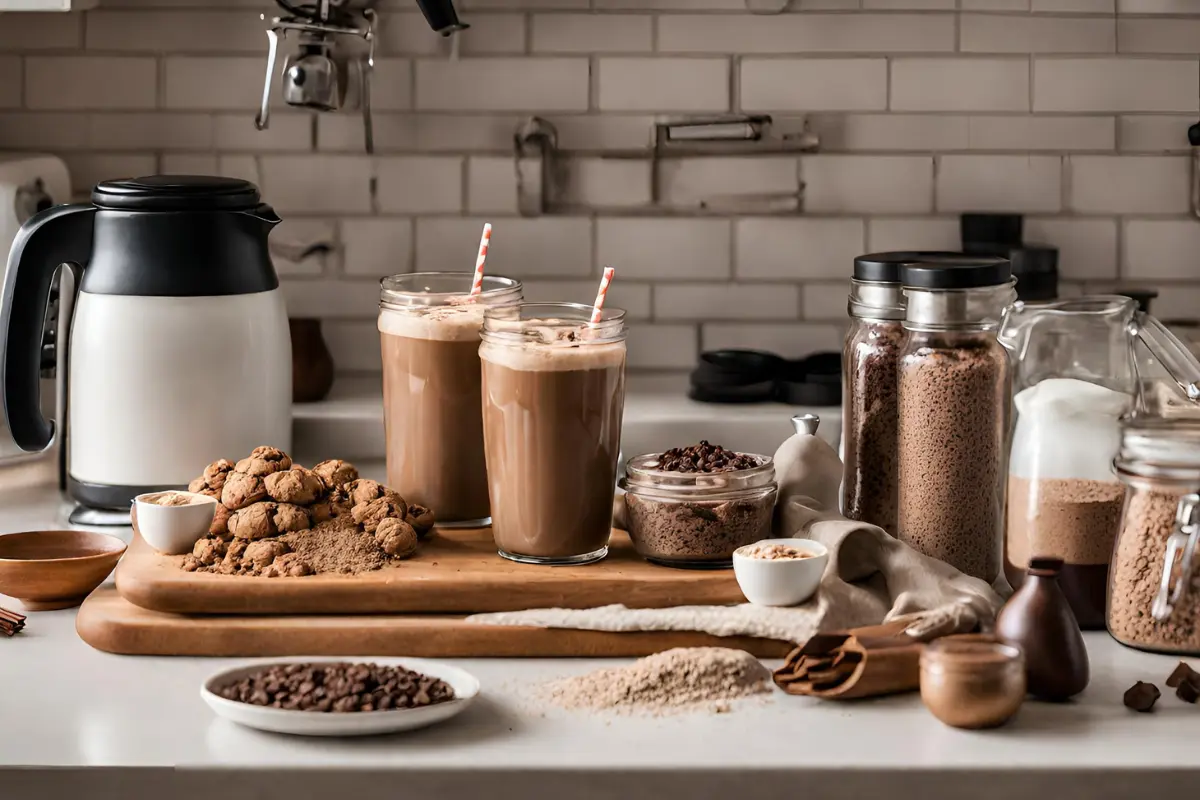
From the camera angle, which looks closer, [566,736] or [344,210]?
[566,736]

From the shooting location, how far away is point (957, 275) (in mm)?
1278

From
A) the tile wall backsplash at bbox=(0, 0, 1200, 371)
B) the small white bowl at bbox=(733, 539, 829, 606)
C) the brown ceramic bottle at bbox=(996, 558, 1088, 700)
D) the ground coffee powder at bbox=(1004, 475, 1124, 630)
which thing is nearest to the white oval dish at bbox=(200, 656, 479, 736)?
the small white bowl at bbox=(733, 539, 829, 606)

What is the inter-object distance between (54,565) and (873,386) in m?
0.81

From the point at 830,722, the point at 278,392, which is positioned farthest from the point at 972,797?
the point at 278,392

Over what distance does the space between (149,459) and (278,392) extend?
0.17 meters

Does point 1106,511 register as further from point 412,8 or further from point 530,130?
point 412,8

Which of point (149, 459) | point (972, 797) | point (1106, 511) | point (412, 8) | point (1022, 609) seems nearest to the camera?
point (972, 797)

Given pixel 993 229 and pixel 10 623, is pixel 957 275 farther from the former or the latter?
pixel 993 229

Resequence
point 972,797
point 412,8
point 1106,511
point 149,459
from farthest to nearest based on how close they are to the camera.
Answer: point 412,8 < point 149,459 < point 1106,511 < point 972,797

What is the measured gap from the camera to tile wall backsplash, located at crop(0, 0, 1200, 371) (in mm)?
2490

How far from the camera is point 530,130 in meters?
2.50

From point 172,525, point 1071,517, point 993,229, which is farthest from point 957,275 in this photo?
point 993,229

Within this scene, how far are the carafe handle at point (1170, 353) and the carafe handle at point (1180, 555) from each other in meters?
0.19

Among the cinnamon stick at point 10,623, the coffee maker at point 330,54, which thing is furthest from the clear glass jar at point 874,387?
the coffee maker at point 330,54
